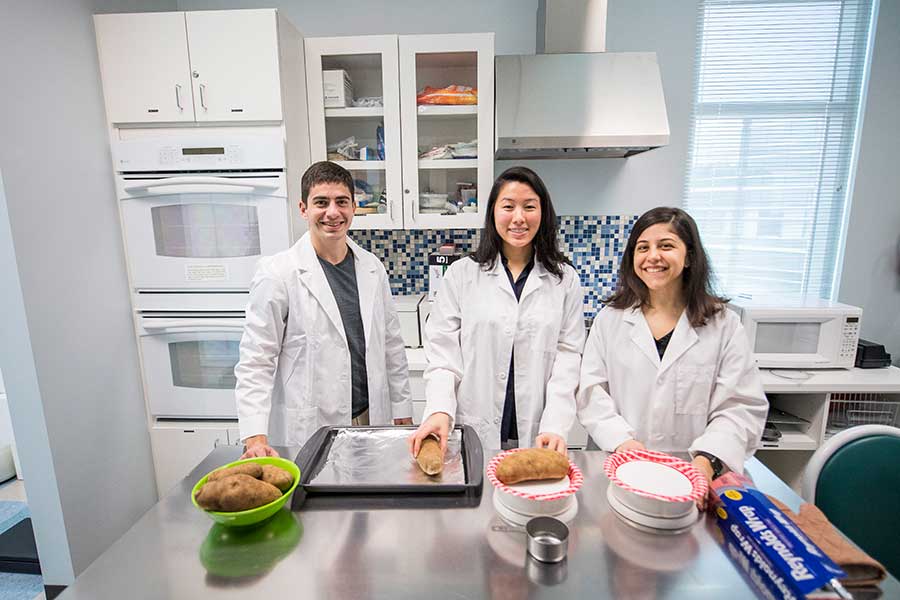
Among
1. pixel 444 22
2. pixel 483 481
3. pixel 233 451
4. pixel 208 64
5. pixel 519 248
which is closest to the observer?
pixel 483 481

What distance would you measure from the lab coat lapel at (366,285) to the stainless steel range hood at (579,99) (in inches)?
34.9

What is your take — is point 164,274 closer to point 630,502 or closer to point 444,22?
point 444,22

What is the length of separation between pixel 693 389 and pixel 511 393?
1.74 feet

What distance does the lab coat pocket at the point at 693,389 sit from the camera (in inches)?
49.4

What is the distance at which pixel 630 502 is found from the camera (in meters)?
0.82

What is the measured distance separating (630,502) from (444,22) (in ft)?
8.33

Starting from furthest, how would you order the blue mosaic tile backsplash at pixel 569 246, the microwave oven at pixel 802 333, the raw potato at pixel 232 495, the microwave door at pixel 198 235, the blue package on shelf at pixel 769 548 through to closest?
1. the blue mosaic tile backsplash at pixel 569 246
2. the microwave oven at pixel 802 333
3. the microwave door at pixel 198 235
4. the raw potato at pixel 232 495
5. the blue package on shelf at pixel 769 548

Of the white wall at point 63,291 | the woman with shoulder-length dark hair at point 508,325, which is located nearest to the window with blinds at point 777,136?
the woman with shoulder-length dark hair at point 508,325

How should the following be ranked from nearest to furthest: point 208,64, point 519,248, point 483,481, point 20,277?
1. point 483,481
2. point 519,248
3. point 20,277
4. point 208,64

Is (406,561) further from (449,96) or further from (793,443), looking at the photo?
(793,443)

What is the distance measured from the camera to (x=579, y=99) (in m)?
2.07

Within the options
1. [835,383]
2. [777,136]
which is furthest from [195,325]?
[777,136]

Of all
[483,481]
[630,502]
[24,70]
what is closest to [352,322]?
[483,481]

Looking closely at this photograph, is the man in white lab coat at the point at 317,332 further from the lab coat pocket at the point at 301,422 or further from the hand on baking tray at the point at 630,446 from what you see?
the hand on baking tray at the point at 630,446
